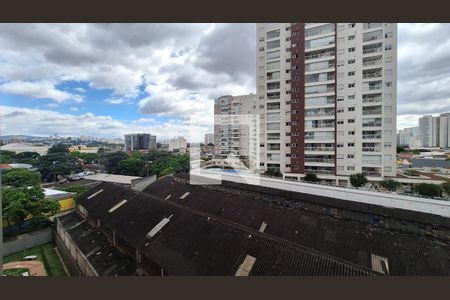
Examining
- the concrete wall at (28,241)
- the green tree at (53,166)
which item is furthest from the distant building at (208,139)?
the concrete wall at (28,241)

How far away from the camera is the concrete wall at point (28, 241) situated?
8.86 m

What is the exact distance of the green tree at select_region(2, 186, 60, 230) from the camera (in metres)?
9.61

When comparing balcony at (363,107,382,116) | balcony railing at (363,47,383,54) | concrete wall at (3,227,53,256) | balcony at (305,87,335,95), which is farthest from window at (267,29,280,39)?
concrete wall at (3,227,53,256)

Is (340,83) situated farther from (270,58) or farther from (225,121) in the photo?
(225,121)

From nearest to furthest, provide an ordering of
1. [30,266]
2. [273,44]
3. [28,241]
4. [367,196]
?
[30,266] → [367,196] → [28,241] → [273,44]

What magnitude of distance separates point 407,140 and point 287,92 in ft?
167

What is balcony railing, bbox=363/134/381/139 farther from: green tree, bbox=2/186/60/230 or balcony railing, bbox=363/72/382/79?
green tree, bbox=2/186/60/230

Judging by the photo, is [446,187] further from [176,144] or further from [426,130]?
[426,130]

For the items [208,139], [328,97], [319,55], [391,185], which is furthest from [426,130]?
[208,139]

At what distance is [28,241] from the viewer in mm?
9375

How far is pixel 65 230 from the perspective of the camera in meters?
8.88

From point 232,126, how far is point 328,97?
17289mm

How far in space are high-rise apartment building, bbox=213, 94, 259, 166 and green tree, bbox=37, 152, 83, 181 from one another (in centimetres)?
1783

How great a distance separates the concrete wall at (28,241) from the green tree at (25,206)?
0.90m
